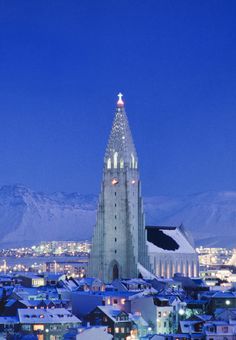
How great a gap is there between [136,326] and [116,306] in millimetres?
5693

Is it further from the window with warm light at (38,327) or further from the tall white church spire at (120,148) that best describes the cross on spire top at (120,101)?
the window with warm light at (38,327)

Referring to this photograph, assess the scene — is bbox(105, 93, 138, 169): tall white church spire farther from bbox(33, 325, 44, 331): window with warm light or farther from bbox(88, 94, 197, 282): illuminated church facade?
bbox(33, 325, 44, 331): window with warm light

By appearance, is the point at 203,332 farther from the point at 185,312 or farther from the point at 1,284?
the point at 1,284

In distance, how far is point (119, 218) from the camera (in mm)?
114250

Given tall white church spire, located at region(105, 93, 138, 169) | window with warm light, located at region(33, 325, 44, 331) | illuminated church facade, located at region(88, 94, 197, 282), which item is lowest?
window with warm light, located at region(33, 325, 44, 331)

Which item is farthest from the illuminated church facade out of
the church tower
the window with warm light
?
the window with warm light

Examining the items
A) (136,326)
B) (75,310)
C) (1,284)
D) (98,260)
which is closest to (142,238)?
(98,260)

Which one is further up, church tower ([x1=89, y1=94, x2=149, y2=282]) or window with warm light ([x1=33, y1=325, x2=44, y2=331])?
church tower ([x1=89, y1=94, x2=149, y2=282])

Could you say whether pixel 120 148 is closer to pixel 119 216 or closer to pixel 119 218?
pixel 119 216

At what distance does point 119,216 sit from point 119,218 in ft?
0.54

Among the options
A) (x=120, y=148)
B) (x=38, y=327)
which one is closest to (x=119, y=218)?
(x=120, y=148)

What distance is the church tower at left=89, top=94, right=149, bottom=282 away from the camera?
114 meters

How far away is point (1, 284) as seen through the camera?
336 ft

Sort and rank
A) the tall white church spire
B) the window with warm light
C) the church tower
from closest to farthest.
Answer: the window with warm light, the church tower, the tall white church spire
